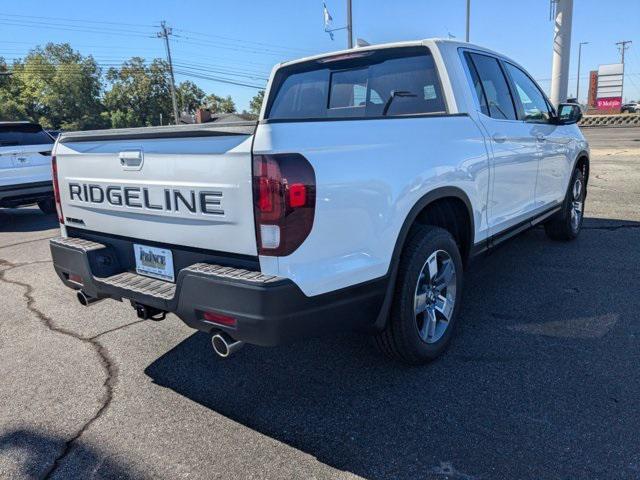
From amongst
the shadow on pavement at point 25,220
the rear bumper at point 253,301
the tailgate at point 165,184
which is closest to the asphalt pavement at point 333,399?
the rear bumper at point 253,301

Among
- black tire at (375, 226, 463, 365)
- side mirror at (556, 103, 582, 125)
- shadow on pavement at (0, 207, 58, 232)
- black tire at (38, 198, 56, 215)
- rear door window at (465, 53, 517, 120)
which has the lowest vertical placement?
shadow on pavement at (0, 207, 58, 232)

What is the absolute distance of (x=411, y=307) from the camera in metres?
2.87

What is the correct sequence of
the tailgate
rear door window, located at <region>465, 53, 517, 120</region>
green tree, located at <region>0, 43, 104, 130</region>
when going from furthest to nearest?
green tree, located at <region>0, 43, 104, 130</region> < rear door window, located at <region>465, 53, 517, 120</region> < the tailgate

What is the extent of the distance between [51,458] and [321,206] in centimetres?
177

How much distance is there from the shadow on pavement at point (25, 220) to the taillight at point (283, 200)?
293 inches

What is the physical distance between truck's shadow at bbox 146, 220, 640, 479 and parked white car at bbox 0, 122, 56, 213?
19.9 ft

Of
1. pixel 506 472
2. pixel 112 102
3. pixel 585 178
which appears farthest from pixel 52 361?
pixel 112 102

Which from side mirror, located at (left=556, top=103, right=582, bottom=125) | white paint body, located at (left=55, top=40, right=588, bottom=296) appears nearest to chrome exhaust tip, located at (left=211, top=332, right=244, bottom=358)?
white paint body, located at (left=55, top=40, right=588, bottom=296)

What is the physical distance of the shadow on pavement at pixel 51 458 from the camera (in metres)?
2.32

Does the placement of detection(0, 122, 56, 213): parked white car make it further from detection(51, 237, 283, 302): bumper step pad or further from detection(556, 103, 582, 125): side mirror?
Result: detection(556, 103, 582, 125): side mirror

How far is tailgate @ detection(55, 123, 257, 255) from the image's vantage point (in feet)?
7.55

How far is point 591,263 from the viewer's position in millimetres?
5148

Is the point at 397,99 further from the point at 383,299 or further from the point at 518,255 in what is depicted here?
the point at 518,255

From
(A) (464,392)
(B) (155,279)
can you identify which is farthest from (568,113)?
(B) (155,279)
